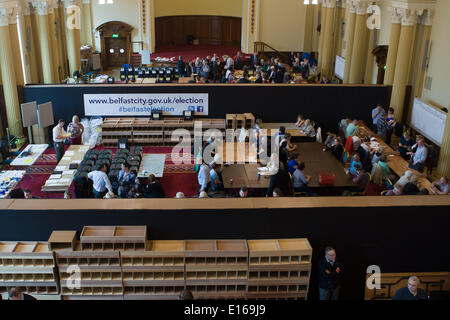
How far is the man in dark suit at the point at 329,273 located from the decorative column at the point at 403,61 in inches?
378

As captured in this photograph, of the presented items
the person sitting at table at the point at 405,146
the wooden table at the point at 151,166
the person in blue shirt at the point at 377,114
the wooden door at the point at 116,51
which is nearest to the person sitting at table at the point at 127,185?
the wooden table at the point at 151,166

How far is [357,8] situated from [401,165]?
28.4ft

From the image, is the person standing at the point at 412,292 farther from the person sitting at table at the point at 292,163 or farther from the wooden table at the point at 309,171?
the person sitting at table at the point at 292,163

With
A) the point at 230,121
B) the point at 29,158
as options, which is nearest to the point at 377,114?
the point at 230,121

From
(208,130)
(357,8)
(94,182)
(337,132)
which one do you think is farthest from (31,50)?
(357,8)

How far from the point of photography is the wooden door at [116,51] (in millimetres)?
24625

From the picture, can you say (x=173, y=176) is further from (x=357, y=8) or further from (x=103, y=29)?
(x=103, y=29)

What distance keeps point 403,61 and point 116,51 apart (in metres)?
15.5

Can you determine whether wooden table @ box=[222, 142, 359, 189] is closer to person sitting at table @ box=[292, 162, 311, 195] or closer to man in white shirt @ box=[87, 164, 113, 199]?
person sitting at table @ box=[292, 162, 311, 195]

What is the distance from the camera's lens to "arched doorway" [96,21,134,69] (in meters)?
24.2

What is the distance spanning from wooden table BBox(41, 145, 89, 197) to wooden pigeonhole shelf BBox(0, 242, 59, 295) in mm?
3986

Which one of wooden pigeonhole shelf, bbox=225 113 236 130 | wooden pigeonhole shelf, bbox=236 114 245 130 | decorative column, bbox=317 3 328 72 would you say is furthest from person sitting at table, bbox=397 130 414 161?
decorative column, bbox=317 3 328 72

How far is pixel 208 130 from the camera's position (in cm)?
1349

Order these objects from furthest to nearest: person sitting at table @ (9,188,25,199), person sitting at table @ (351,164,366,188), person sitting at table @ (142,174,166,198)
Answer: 1. person sitting at table @ (351,164,366,188)
2. person sitting at table @ (142,174,166,198)
3. person sitting at table @ (9,188,25,199)
